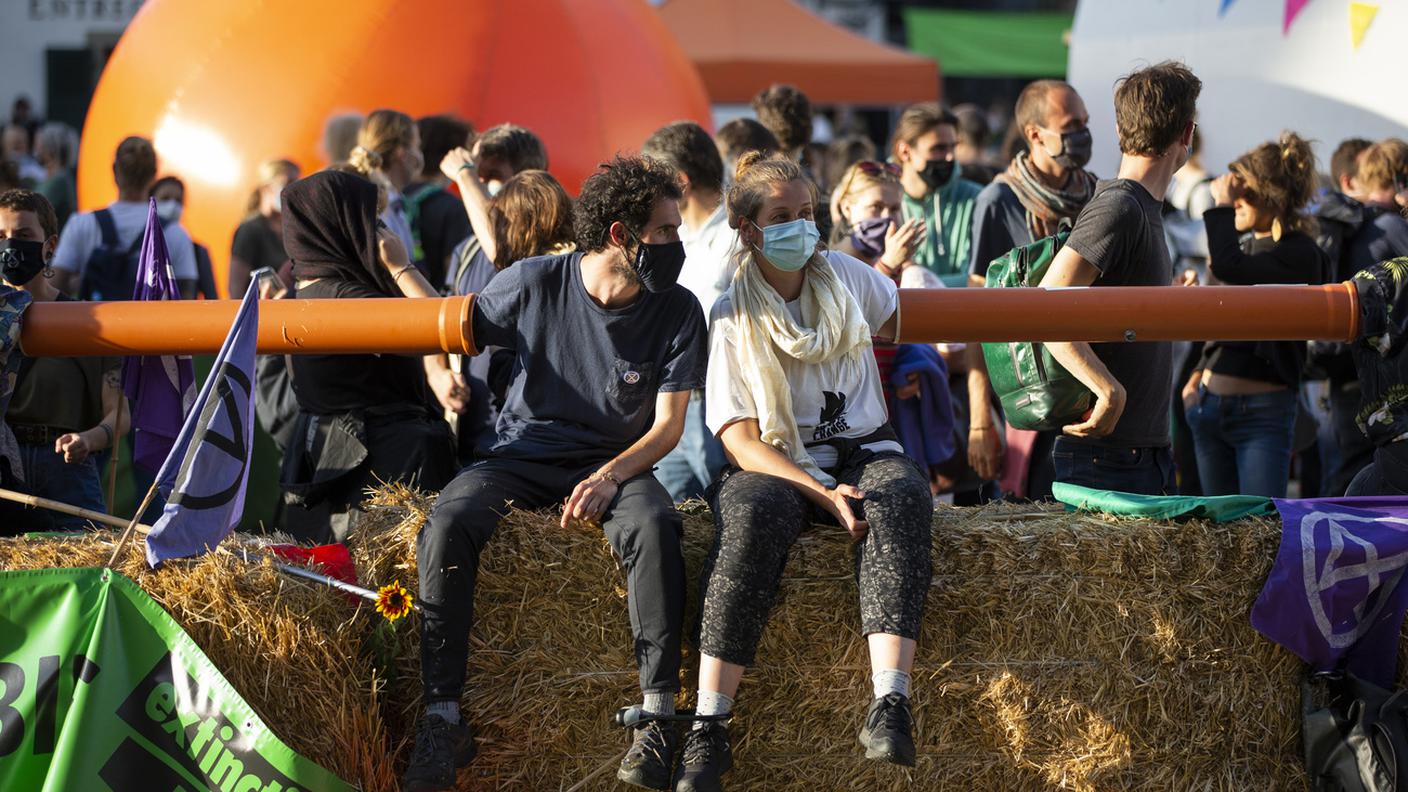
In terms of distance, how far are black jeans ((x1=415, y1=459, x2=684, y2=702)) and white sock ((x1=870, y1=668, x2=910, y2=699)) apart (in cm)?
48

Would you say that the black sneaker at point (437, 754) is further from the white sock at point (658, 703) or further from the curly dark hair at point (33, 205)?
the curly dark hair at point (33, 205)

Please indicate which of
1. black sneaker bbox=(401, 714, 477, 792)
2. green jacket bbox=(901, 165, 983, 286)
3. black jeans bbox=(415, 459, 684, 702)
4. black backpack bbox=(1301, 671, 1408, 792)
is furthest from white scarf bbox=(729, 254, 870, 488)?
green jacket bbox=(901, 165, 983, 286)

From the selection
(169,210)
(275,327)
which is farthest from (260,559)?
(169,210)

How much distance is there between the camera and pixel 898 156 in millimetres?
7121

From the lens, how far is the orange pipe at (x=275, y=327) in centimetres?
388

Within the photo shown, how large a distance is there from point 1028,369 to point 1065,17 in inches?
812

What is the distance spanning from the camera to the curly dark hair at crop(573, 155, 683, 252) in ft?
12.7

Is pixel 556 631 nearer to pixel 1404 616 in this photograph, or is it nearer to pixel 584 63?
pixel 1404 616

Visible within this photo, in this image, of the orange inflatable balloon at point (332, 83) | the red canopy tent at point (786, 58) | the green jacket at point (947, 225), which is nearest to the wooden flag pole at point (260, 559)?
the green jacket at point (947, 225)

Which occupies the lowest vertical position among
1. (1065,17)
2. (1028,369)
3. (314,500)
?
(314,500)

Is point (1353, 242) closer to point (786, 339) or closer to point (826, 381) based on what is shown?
point (826, 381)

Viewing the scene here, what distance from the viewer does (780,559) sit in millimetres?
3668

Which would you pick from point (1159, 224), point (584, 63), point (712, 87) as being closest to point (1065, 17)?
point (712, 87)

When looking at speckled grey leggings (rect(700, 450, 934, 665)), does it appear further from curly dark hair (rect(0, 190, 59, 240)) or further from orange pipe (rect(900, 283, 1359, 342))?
curly dark hair (rect(0, 190, 59, 240))
